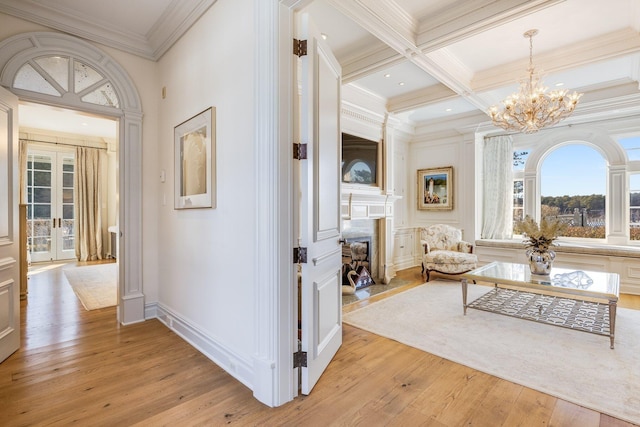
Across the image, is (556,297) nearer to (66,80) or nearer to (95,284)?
(66,80)

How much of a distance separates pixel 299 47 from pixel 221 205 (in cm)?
123

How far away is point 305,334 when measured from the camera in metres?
1.95

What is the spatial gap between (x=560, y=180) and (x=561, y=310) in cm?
306

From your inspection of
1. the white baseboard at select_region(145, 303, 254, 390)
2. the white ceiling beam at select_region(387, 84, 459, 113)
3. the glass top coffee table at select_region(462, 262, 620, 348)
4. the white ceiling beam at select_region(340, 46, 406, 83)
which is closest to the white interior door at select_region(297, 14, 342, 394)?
the white baseboard at select_region(145, 303, 254, 390)

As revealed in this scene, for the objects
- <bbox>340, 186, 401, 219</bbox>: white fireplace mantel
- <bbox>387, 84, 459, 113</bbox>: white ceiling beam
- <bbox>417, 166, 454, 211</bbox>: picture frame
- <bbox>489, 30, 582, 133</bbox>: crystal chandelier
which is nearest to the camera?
<bbox>489, 30, 582, 133</bbox>: crystal chandelier

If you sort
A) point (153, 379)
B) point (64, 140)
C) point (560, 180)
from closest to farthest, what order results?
1. point (153, 379)
2. point (560, 180)
3. point (64, 140)

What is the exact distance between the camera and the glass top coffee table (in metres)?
2.92

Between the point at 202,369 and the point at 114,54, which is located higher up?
the point at 114,54

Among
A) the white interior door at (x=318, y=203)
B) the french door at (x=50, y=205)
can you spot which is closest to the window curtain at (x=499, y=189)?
the white interior door at (x=318, y=203)

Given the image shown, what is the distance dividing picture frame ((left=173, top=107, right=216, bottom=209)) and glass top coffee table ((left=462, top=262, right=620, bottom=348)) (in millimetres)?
2924

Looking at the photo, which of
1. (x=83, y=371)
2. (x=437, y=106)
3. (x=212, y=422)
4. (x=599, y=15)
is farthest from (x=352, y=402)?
(x=437, y=106)

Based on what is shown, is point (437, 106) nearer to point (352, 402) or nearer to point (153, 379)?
point (352, 402)

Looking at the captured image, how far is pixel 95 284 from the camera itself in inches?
191

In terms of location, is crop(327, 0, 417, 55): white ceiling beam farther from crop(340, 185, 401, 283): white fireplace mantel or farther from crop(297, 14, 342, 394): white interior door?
crop(340, 185, 401, 283): white fireplace mantel
